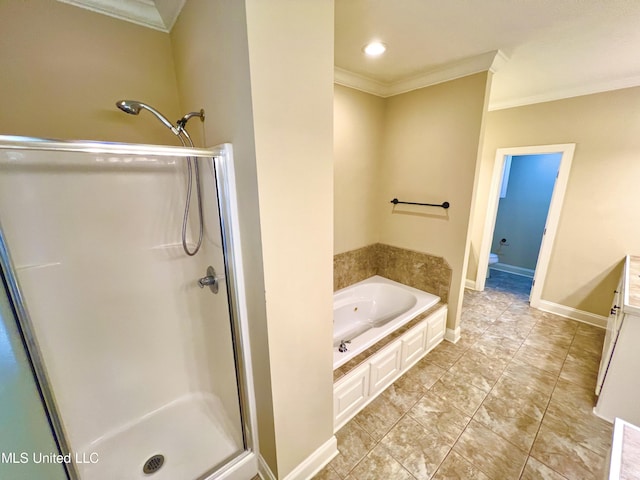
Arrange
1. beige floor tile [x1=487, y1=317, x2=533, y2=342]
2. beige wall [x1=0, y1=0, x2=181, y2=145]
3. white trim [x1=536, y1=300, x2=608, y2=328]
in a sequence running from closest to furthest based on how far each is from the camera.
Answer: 1. beige wall [x1=0, y1=0, x2=181, y2=145]
2. beige floor tile [x1=487, y1=317, x2=533, y2=342]
3. white trim [x1=536, y1=300, x2=608, y2=328]

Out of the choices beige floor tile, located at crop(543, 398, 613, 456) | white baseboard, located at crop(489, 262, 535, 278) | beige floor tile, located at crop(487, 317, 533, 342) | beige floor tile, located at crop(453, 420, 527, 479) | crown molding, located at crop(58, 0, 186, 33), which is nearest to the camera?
crown molding, located at crop(58, 0, 186, 33)

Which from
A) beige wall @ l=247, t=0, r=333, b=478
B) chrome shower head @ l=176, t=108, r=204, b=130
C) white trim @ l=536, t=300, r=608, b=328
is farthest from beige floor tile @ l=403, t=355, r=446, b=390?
chrome shower head @ l=176, t=108, r=204, b=130

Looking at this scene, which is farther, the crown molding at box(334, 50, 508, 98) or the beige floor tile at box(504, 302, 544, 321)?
the beige floor tile at box(504, 302, 544, 321)

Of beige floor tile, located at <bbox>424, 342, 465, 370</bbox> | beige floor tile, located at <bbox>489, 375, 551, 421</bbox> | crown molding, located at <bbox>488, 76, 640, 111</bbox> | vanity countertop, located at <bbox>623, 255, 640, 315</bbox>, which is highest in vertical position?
crown molding, located at <bbox>488, 76, 640, 111</bbox>

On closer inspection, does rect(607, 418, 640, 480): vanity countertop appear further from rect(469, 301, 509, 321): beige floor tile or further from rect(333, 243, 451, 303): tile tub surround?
rect(469, 301, 509, 321): beige floor tile

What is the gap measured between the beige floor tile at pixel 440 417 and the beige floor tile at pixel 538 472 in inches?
12.9

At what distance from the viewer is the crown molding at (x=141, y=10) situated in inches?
50.6

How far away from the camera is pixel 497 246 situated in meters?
4.55

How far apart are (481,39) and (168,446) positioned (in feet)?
10.5

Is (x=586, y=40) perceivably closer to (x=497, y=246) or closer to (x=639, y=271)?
(x=639, y=271)

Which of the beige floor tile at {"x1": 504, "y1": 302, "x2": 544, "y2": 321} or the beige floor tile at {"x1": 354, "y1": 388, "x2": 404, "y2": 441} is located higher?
the beige floor tile at {"x1": 504, "y1": 302, "x2": 544, "y2": 321}

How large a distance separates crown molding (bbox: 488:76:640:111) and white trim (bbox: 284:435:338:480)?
368cm

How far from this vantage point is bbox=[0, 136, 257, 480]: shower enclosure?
123 cm

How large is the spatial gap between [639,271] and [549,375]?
1119 millimetres
